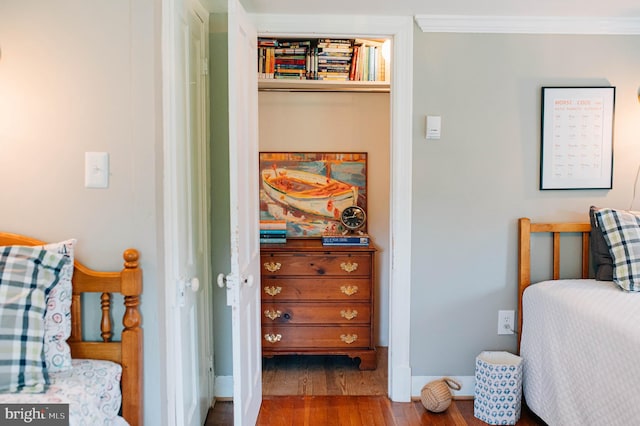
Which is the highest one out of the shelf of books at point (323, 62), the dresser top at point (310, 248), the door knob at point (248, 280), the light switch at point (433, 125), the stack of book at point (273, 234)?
the shelf of books at point (323, 62)

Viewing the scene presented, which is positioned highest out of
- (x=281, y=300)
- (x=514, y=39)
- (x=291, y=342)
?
(x=514, y=39)

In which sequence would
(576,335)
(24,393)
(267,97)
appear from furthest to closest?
(267,97)
(576,335)
(24,393)

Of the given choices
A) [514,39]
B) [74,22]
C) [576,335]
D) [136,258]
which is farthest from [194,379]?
[514,39]

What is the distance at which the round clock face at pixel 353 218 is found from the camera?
3.44m

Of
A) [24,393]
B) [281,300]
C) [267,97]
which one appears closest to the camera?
[24,393]

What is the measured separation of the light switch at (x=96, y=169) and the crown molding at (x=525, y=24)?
69.5 inches

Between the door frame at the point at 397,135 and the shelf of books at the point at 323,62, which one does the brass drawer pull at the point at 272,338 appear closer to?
the door frame at the point at 397,135

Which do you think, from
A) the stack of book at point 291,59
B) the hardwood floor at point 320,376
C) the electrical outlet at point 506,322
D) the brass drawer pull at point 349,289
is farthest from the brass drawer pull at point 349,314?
the stack of book at point 291,59

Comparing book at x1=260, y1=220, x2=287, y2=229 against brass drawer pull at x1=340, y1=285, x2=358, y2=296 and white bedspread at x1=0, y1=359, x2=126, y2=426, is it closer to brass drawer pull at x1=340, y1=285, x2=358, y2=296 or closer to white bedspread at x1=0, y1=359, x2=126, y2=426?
brass drawer pull at x1=340, y1=285, x2=358, y2=296

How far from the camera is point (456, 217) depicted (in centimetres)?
268

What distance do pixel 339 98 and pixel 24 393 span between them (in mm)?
2713

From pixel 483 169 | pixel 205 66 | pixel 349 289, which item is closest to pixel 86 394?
pixel 205 66

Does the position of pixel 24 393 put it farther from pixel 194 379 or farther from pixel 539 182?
pixel 539 182

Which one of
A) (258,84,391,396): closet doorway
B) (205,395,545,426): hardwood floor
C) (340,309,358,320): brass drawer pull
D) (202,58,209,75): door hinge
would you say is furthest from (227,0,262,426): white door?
(258,84,391,396): closet doorway
